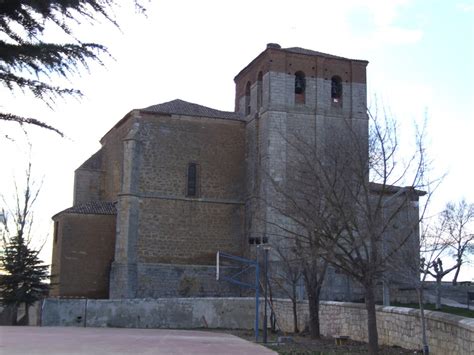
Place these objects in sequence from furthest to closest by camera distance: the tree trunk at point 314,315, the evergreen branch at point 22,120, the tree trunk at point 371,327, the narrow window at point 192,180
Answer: the narrow window at point 192,180, the tree trunk at point 314,315, the tree trunk at point 371,327, the evergreen branch at point 22,120

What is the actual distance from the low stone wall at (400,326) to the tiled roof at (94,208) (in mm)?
14701

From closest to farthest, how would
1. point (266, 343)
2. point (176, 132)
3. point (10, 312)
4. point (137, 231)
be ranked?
point (266, 343), point (10, 312), point (137, 231), point (176, 132)

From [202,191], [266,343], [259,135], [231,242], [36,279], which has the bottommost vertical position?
[266,343]

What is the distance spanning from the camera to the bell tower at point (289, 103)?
33906mm

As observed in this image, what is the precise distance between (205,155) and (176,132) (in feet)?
6.87

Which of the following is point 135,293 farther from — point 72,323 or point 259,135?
point 259,135

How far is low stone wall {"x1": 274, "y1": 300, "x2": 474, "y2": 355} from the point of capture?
1100 centimetres

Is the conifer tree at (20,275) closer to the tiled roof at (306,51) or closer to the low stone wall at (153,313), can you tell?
the low stone wall at (153,313)

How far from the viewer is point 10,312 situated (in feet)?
105

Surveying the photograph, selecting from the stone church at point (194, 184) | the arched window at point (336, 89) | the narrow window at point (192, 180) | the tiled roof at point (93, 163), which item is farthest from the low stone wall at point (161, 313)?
the tiled roof at point (93, 163)

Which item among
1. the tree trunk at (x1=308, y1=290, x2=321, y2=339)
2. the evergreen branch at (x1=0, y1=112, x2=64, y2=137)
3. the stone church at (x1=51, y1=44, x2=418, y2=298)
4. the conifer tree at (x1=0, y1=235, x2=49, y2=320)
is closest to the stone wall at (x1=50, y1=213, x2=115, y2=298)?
the stone church at (x1=51, y1=44, x2=418, y2=298)

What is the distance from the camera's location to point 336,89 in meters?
36.6

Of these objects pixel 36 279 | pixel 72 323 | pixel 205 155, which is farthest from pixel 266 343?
pixel 205 155

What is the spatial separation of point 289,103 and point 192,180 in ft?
22.8
